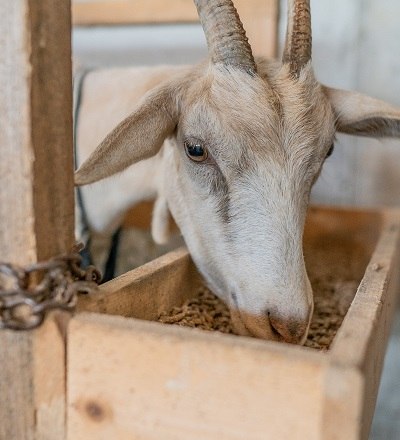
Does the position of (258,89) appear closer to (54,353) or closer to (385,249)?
(385,249)

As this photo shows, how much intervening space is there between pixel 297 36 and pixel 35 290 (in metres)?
0.92

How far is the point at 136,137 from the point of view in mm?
1274

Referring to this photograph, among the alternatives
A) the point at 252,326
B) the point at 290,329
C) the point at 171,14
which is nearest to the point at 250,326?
the point at 252,326

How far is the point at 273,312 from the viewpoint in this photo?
41.2 inches

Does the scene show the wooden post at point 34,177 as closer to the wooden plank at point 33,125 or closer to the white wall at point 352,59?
the wooden plank at point 33,125

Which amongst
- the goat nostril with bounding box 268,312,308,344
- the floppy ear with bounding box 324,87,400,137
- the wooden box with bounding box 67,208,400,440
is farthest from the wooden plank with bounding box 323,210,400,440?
the floppy ear with bounding box 324,87,400,137

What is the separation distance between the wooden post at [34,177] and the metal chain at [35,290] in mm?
22

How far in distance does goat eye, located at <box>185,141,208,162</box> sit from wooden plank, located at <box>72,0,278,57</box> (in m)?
1.36

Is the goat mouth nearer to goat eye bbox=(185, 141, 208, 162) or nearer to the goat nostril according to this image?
the goat nostril

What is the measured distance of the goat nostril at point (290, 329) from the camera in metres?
1.03

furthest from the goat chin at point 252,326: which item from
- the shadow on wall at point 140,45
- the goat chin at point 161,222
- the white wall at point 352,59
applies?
the shadow on wall at point 140,45

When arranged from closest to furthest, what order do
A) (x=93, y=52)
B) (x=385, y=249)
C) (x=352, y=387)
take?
(x=352, y=387) < (x=385, y=249) < (x=93, y=52)

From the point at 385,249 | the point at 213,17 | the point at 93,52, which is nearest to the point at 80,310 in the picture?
the point at 213,17

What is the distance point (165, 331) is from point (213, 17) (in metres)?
0.78
